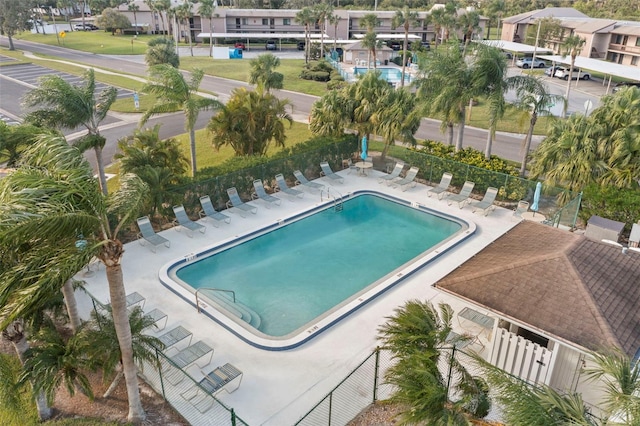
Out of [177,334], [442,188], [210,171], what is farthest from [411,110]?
[177,334]

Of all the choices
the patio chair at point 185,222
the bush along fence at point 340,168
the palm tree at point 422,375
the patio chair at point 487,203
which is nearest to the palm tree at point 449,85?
the bush along fence at point 340,168

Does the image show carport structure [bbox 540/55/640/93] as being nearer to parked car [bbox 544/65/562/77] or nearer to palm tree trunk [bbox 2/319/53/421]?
parked car [bbox 544/65/562/77]

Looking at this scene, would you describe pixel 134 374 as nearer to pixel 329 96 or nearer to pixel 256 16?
pixel 329 96

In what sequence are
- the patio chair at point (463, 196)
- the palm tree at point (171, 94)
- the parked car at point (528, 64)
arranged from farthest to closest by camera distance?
1. the parked car at point (528, 64)
2. the patio chair at point (463, 196)
3. the palm tree at point (171, 94)

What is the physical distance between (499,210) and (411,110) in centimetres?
620

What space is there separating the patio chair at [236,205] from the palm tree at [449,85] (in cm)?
938

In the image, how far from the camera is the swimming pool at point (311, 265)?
1396cm

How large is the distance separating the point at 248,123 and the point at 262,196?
350 cm

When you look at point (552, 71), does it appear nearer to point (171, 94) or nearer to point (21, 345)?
point (171, 94)

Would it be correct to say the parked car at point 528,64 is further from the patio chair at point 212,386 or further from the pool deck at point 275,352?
the patio chair at point 212,386

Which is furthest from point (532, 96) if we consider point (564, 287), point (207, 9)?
point (207, 9)

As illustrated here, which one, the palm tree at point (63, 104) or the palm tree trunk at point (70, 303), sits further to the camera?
the palm tree at point (63, 104)

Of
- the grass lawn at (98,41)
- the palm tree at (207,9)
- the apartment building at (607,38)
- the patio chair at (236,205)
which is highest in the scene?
the palm tree at (207,9)

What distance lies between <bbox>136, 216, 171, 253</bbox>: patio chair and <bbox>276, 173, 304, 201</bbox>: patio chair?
618 cm
